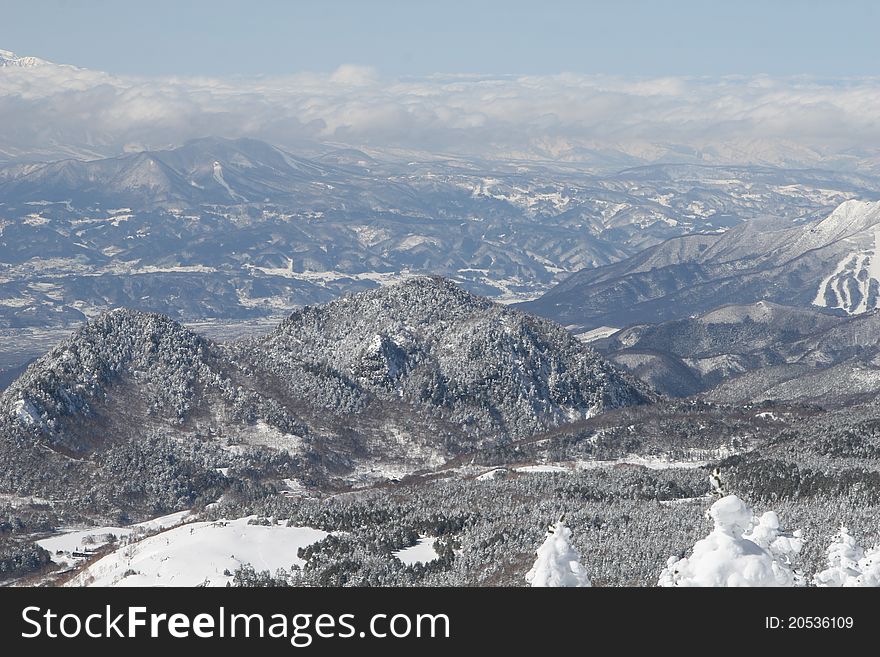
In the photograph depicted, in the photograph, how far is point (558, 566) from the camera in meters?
86.1

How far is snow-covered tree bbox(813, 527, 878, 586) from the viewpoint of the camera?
90250 mm

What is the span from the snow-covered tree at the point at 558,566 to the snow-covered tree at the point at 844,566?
18.6 meters

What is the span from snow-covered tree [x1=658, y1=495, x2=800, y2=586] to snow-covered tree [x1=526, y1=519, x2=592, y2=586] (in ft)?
21.2

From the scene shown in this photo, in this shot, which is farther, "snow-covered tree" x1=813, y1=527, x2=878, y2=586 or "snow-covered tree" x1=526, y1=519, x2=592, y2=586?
"snow-covered tree" x1=813, y1=527, x2=878, y2=586

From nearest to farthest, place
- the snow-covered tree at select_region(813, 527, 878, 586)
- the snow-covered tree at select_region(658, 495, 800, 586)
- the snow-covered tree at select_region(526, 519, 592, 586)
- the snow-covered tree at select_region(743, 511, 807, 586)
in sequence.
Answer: the snow-covered tree at select_region(658, 495, 800, 586) → the snow-covered tree at select_region(526, 519, 592, 586) → the snow-covered tree at select_region(743, 511, 807, 586) → the snow-covered tree at select_region(813, 527, 878, 586)

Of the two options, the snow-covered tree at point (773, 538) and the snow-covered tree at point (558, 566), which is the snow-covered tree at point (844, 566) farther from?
the snow-covered tree at point (558, 566)

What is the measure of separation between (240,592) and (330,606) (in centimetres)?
545

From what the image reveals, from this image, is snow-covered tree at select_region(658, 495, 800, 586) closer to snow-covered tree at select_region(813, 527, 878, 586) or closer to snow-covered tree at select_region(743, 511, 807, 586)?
snow-covered tree at select_region(743, 511, 807, 586)

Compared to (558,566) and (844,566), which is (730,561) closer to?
(558,566)

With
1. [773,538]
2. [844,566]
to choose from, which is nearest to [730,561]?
[773,538]

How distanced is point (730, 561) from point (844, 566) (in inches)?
717

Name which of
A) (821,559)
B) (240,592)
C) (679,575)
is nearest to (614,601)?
(679,575)

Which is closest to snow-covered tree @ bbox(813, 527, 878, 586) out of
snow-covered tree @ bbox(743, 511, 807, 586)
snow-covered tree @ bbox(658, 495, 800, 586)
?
snow-covered tree @ bbox(743, 511, 807, 586)

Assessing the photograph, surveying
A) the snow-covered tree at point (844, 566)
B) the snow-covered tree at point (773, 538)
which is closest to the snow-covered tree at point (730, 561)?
the snow-covered tree at point (773, 538)
